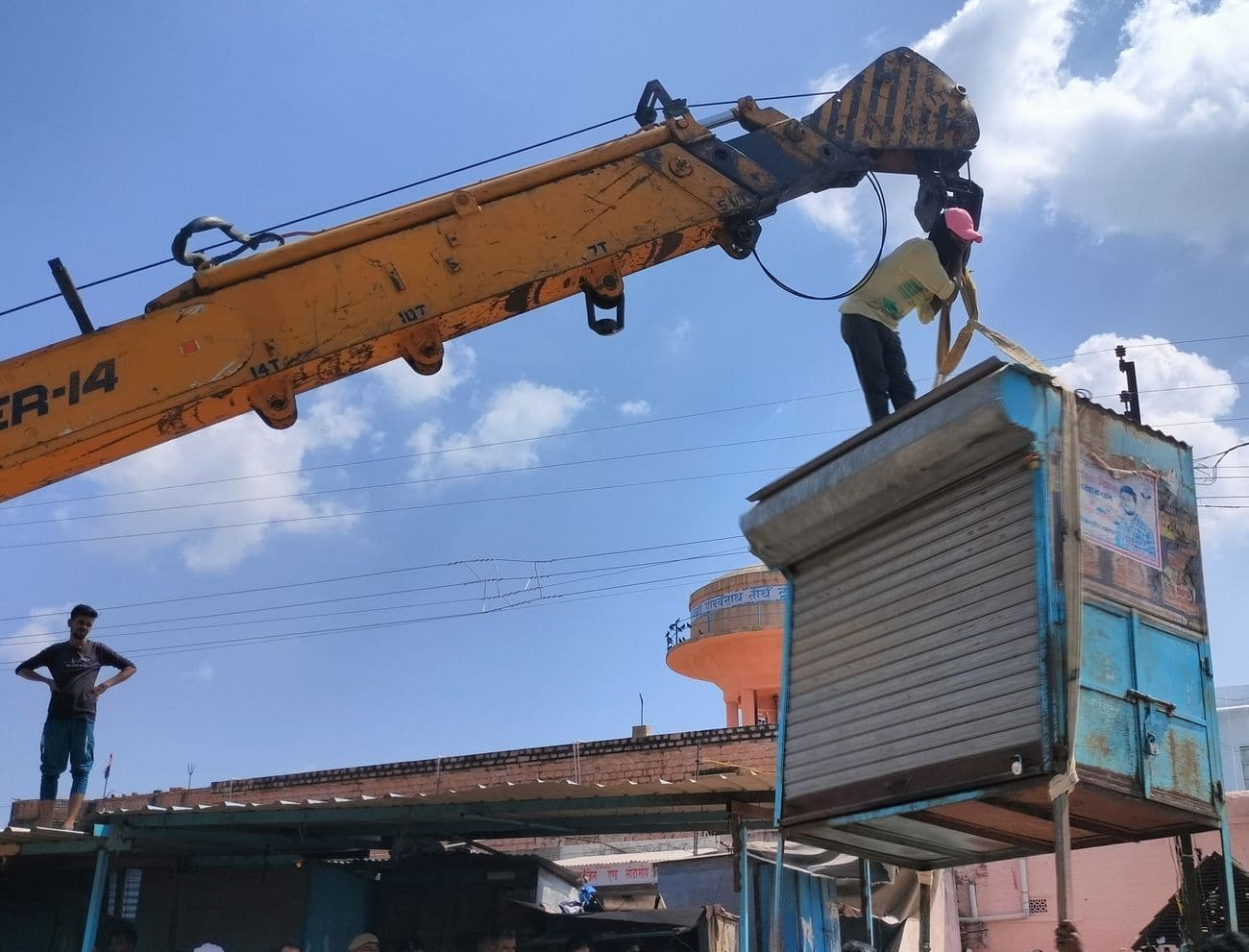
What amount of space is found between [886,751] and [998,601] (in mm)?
918

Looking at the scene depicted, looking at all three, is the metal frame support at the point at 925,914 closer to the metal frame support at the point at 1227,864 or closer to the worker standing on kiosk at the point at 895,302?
the metal frame support at the point at 1227,864

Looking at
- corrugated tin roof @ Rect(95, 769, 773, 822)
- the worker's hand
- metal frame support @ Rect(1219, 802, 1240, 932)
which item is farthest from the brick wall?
the worker's hand

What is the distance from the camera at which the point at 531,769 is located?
16.3 m

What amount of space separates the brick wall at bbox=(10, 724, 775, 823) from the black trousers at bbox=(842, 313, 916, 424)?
7.77 m

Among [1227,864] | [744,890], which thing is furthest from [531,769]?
[1227,864]

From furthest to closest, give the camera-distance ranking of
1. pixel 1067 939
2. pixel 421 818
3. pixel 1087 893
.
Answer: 1. pixel 1087 893
2. pixel 421 818
3. pixel 1067 939

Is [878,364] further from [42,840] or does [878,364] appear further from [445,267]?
[42,840]

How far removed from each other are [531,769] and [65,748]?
834cm

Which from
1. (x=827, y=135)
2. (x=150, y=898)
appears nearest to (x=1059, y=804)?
(x=827, y=135)

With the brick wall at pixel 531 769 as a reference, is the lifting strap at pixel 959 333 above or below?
above

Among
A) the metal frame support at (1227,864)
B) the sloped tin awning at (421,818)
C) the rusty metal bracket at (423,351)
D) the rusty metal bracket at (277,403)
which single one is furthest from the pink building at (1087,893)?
the rusty metal bracket at (277,403)

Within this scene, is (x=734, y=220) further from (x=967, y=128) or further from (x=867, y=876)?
(x=867, y=876)

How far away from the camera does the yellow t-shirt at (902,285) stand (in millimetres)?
6773

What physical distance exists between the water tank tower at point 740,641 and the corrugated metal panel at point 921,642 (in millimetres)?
13665
